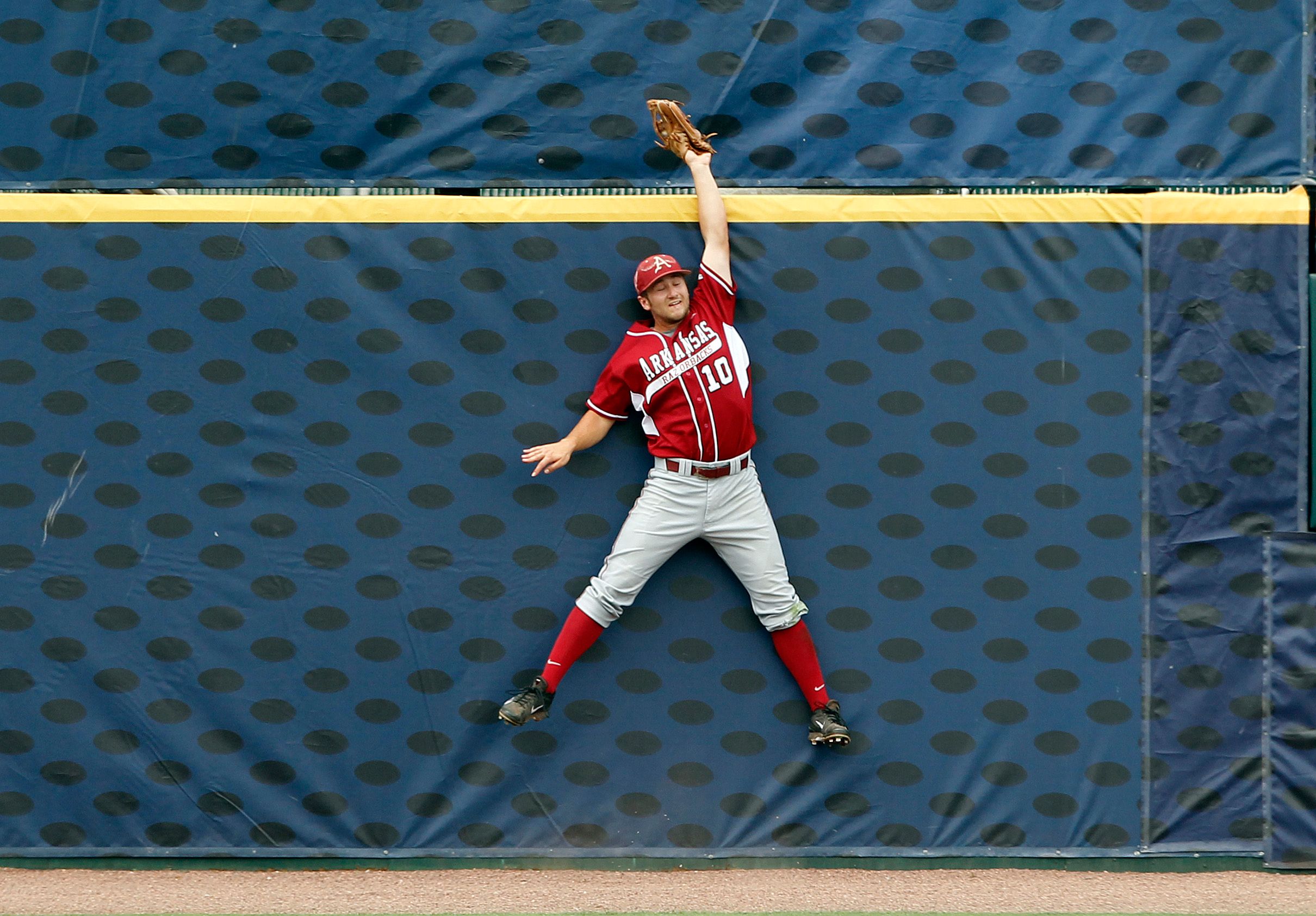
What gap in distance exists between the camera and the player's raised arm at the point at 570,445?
3961mm

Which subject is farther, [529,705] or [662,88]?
[662,88]

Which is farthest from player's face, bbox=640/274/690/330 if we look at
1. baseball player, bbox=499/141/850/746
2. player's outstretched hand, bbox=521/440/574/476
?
player's outstretched hand, bbox=521/440/574/476

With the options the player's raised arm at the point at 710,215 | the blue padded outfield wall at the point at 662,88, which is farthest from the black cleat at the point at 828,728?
the blue padded outfield wall at the point at 662,88

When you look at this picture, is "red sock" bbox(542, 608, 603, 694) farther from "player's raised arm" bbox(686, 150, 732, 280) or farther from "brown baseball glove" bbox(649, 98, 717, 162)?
"brown baseball glove" bbox(649, 98, 717, 162)

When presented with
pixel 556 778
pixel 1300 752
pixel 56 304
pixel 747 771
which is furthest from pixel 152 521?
pixel 1300 752

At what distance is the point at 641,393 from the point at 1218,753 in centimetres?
275

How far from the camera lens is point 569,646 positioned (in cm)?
397

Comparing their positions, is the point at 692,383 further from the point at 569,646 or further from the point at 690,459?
the point at 569,646

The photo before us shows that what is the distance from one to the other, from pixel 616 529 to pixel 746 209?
1.41 m

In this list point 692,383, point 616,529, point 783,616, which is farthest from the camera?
point 616,529

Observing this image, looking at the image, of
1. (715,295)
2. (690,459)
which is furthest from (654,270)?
(690,459)

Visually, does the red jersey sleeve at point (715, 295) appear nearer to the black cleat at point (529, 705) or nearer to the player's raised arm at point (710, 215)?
the player's raised arm at point (710, 215)

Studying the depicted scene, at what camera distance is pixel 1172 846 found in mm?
4082

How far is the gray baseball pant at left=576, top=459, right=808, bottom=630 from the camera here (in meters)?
3.95
